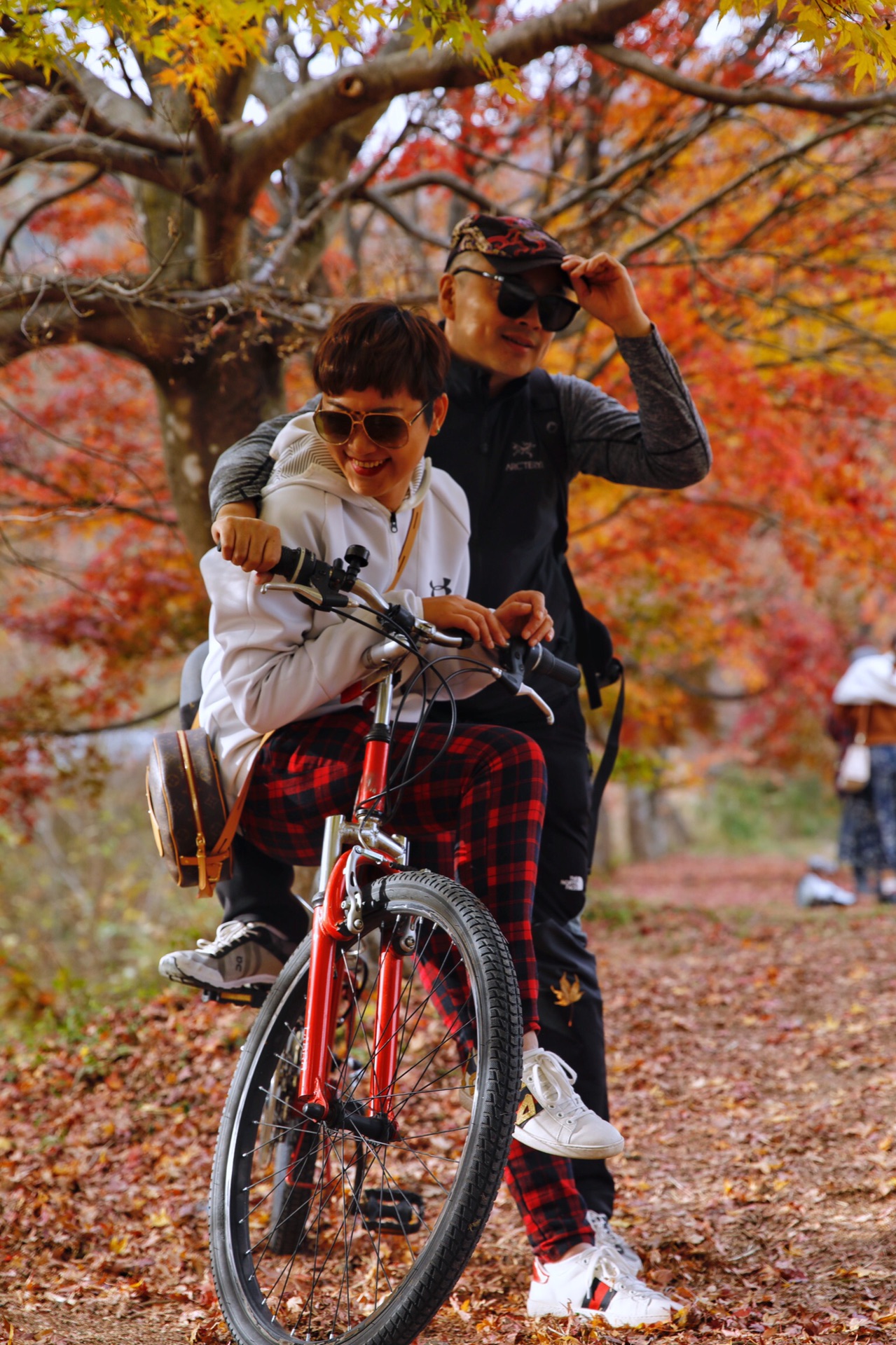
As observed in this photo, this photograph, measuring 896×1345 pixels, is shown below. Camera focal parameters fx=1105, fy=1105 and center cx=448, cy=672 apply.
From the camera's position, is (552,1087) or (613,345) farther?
(613,345)

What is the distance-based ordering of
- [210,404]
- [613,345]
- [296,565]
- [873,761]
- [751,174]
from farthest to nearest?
[873,761] < [613,345] < [751,174] < [210,404] < [296,565]

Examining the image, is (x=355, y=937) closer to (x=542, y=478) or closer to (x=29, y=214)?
(x=542, y=478)

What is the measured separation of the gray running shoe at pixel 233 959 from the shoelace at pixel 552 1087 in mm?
824

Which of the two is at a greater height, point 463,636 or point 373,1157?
point 463,636

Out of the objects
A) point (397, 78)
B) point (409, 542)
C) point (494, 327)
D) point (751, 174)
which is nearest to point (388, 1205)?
point (409, 542)

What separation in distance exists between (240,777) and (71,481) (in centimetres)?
427

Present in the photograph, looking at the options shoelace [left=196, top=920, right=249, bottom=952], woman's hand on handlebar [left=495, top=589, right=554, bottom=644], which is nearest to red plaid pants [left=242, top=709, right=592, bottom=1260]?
woman's hand on handlebar [left=495, top=589, right=554, bottom=644]

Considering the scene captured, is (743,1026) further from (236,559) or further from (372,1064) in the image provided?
(236,559)

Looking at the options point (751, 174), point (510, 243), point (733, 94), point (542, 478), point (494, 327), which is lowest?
point (542, 478)

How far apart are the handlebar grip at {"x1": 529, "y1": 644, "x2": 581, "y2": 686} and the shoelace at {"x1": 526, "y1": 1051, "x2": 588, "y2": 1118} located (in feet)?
2.54

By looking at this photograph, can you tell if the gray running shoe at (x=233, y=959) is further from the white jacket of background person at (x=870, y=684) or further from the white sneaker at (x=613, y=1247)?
the white jacket of background person at (x=870, y=684)

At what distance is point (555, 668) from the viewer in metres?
2.37

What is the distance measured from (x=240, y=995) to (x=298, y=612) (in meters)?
1.03

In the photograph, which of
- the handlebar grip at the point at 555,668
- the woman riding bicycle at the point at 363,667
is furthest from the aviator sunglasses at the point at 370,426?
the handlebar grip at the point at 555,668
